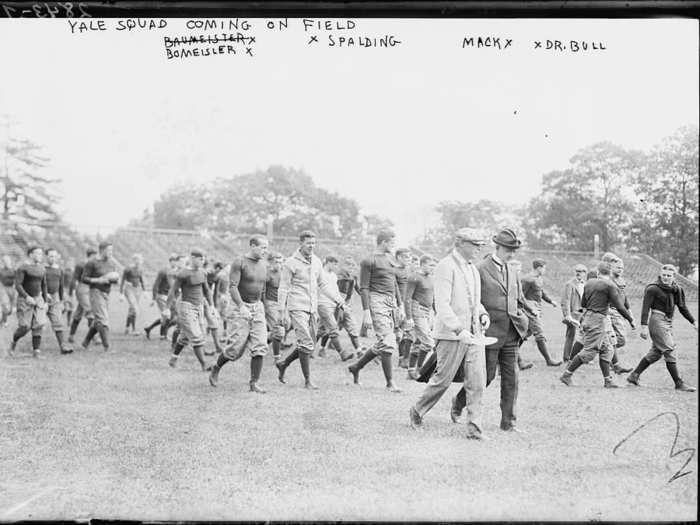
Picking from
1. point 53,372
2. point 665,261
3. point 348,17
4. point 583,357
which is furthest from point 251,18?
point 53,372

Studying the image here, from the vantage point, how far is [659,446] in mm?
5855

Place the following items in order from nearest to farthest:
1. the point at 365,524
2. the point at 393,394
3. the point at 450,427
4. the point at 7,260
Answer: the point at 365,524
the point at 450,427
the point at 393,394
the point at 7,260

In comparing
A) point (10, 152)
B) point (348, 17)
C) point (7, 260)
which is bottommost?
point (7, 260)

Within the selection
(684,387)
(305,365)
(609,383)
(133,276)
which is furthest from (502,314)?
(133,276)

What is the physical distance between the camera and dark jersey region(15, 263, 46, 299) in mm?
11680

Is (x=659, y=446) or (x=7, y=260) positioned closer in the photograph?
(x=659, y=446)

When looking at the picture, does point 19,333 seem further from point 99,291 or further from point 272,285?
point 272,285

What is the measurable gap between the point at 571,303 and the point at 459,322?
305cm

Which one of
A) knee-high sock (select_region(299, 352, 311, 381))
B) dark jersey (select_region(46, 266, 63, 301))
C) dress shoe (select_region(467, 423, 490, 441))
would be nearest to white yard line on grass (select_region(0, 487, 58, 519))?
dress shoe (select_region(467, 423, 490, 441))

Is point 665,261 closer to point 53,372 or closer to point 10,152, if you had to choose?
point 10,152

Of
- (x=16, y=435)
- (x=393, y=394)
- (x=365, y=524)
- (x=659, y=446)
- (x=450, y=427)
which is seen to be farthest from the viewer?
(x=393, y=394)

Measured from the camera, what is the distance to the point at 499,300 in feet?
24.0

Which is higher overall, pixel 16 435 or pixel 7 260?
pixel 7 260

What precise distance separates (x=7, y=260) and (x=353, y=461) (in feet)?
26.7
